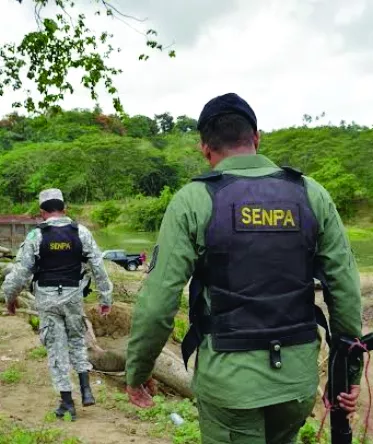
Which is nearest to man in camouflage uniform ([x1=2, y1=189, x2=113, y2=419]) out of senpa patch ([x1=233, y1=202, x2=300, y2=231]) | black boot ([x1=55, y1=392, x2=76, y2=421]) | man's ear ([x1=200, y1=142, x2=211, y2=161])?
black boot ([x1=55, y1=392, x2=76, y2=421])

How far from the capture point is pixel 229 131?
2.29m

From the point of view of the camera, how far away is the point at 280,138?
48188 mm

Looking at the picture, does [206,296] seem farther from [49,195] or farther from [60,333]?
[60,333]

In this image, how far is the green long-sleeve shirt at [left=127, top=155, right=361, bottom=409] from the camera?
82.8 inches

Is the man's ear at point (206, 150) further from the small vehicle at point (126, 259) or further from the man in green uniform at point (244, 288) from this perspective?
the small vehicle at point (126, 259)

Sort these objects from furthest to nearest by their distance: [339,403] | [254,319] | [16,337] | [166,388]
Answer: [16,337]
[166,388]
[339,403]
[254,319]

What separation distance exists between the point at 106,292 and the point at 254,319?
9.93 feet

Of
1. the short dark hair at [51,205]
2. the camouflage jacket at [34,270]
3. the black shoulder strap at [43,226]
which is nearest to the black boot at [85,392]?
the camouflage jacket at [34,270]

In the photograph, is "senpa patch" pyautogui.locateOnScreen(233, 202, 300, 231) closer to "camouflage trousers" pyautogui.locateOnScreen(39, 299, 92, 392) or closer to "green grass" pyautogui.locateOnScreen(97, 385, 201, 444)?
"green grass" pyautogui.locateOnScreen(97, 385, 201, 444)

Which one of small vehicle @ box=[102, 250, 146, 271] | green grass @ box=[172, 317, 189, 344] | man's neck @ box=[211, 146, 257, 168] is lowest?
small vehicle @ box=[102, 250, 146, 271]

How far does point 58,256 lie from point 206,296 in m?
2.80

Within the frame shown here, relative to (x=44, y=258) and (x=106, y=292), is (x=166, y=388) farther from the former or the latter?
(x=44, y=258)

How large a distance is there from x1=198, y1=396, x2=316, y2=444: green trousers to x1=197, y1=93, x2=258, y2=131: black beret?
1049mm

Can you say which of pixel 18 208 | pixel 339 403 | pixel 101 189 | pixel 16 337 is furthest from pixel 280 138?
pixel 339 403
